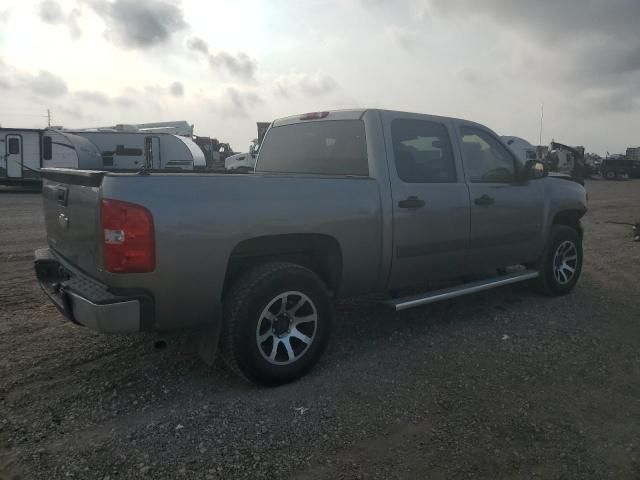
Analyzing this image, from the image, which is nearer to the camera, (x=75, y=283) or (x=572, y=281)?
(x=75, y=283)

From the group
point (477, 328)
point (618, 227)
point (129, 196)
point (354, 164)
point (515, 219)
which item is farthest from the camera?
point (618, 227)

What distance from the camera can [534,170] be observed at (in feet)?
17.7

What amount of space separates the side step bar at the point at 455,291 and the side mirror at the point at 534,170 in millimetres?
1027

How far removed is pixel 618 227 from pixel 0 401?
1249 cm

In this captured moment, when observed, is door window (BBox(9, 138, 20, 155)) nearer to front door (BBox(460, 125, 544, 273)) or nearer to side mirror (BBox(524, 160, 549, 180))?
front door (BBox(460, 125, 544, 273))

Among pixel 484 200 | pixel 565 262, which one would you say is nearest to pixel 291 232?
pixel 484 200

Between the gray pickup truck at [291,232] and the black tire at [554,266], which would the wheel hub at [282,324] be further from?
the black tire at [554,266]

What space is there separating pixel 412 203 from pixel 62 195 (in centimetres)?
261

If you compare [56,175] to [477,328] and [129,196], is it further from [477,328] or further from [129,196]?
[477,328]

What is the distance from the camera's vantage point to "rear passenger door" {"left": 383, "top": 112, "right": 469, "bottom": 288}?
14.0 ft

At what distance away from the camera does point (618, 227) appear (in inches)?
473

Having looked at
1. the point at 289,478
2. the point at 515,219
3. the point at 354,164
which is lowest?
the point at 289,478

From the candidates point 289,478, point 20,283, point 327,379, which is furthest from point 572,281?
point 20,283

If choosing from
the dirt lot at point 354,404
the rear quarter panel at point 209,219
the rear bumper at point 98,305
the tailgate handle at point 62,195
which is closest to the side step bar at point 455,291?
the dirt lot at point 354,404
